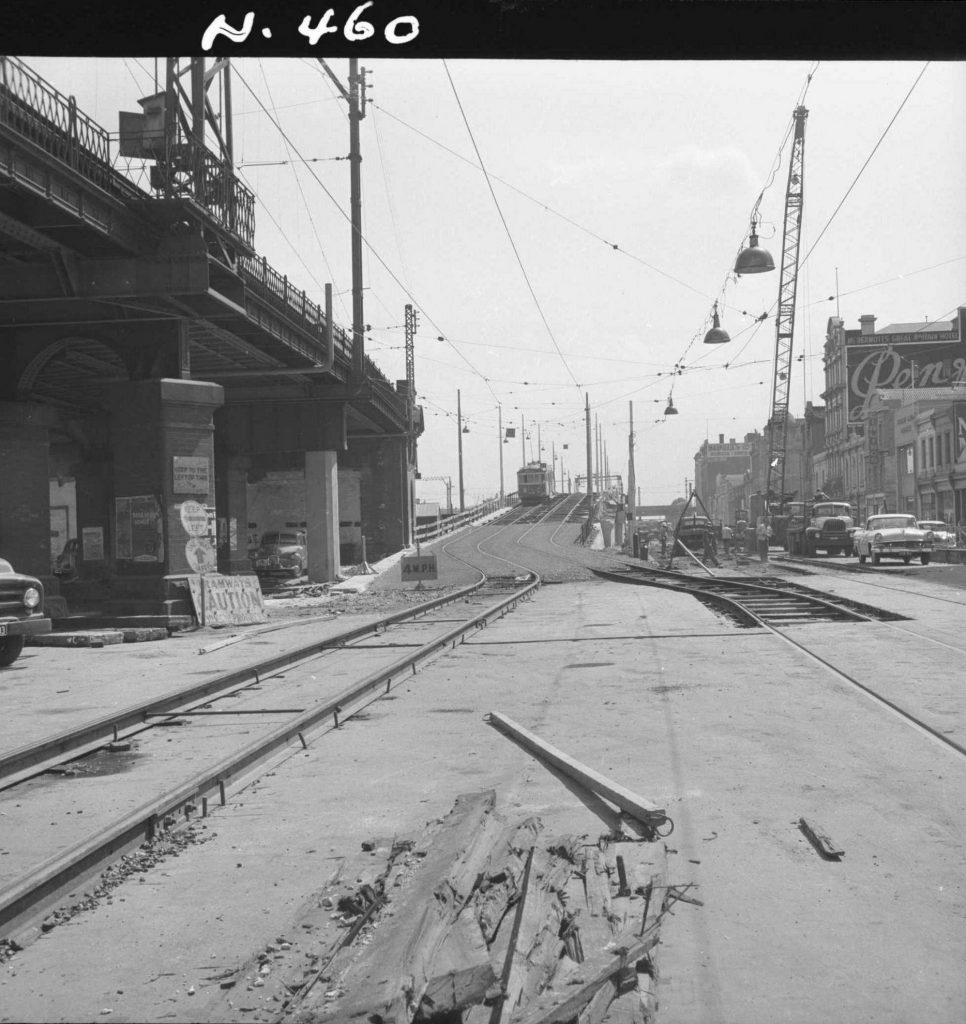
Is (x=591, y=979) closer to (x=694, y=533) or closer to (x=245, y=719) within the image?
(x=245, y=719)

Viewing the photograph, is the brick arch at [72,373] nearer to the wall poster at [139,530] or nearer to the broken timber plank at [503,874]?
the wall poster at [139,530]

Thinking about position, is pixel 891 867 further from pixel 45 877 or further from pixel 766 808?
pixel 45 877

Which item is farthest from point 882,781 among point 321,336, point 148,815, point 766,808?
point 321,336

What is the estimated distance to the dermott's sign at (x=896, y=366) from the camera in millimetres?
96938

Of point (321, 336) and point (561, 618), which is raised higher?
point (321, 336)

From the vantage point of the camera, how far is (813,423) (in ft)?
377

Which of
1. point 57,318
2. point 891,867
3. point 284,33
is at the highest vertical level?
point 57,318

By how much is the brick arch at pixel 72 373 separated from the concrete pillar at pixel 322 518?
799 centimetres

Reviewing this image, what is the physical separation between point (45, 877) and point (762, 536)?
45014mm

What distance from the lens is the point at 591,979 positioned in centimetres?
396

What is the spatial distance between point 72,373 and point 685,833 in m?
31.3

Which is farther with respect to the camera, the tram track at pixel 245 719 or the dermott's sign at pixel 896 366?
the dermott's sign at pixel 896 366

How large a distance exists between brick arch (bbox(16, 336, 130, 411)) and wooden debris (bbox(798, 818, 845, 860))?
65.1 feet

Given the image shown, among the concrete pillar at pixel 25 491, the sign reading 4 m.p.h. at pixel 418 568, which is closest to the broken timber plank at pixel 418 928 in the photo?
the concrete pillar at pixel 25 491
